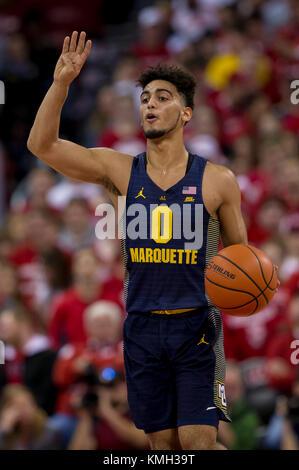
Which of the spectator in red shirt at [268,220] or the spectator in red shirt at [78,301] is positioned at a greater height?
the spectator in red shirt at [268,220]

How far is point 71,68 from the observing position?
158 inches

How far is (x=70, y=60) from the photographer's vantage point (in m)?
4.04

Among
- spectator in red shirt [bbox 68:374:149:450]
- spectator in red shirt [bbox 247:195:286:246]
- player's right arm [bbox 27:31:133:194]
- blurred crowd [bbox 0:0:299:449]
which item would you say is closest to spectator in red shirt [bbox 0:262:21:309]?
blurred crowd [bbox 0:0:299:449]

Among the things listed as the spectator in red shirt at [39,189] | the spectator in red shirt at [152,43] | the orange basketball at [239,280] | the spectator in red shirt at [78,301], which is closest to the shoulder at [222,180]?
the orange basketball at [239,280]

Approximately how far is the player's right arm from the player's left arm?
494 mm

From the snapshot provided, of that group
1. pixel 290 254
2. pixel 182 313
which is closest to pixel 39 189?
pixel 290 254

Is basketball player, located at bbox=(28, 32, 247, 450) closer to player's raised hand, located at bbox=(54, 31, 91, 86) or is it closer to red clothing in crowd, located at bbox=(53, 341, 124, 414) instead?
player's raised hand, located at bbox=(54, 31, 91, 86)

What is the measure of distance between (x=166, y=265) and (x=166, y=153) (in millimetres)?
596

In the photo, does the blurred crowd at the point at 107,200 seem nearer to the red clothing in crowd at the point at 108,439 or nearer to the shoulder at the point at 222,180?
the red clothing in crowd at the point at 108,439

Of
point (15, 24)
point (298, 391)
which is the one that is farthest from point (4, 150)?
point (298, 391)

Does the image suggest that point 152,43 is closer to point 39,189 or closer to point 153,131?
point 39,189

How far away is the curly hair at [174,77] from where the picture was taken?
4215 millimetres

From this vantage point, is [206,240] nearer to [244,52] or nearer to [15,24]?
[244,52]

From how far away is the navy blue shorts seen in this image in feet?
13.0
